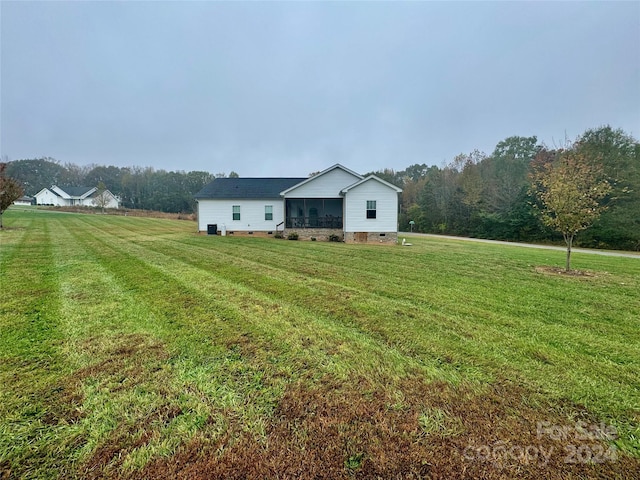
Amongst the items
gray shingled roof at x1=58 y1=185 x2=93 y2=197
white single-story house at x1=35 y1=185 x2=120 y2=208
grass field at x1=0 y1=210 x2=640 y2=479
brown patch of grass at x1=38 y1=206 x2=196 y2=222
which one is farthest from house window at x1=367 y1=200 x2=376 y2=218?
gray shingled roof at x1=58 y1=185 x2=93 y2=197

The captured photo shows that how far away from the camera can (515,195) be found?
30766mm

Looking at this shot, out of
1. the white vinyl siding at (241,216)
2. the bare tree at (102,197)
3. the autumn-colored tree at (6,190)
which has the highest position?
the bare tree at (102,197)

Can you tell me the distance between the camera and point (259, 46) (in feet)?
81.9

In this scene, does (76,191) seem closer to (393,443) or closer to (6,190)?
(6,190)

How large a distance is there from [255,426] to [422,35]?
2905 cm

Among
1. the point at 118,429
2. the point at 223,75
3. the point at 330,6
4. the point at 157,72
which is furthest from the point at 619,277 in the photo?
the point at 157,72

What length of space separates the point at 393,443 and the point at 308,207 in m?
22.2

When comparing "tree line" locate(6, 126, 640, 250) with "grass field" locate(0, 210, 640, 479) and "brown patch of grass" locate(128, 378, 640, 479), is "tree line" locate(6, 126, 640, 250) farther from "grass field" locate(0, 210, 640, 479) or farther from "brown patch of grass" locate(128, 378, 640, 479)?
"brown patch of grass" locate(128, 378, 640, 479)

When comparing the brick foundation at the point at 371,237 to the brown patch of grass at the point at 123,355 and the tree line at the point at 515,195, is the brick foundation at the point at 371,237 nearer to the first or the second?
the tree line at the point at 515,195

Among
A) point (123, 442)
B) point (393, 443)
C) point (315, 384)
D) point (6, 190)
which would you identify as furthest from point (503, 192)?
point (6, 190)

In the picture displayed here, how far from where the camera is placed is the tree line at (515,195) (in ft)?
69.7

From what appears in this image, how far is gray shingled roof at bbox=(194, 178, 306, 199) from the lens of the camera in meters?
21.6

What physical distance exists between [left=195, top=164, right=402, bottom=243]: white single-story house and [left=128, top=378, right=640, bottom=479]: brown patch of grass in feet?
53.7

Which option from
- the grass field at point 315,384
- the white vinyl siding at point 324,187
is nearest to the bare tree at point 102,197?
the white vinyl siding at point 324,187
